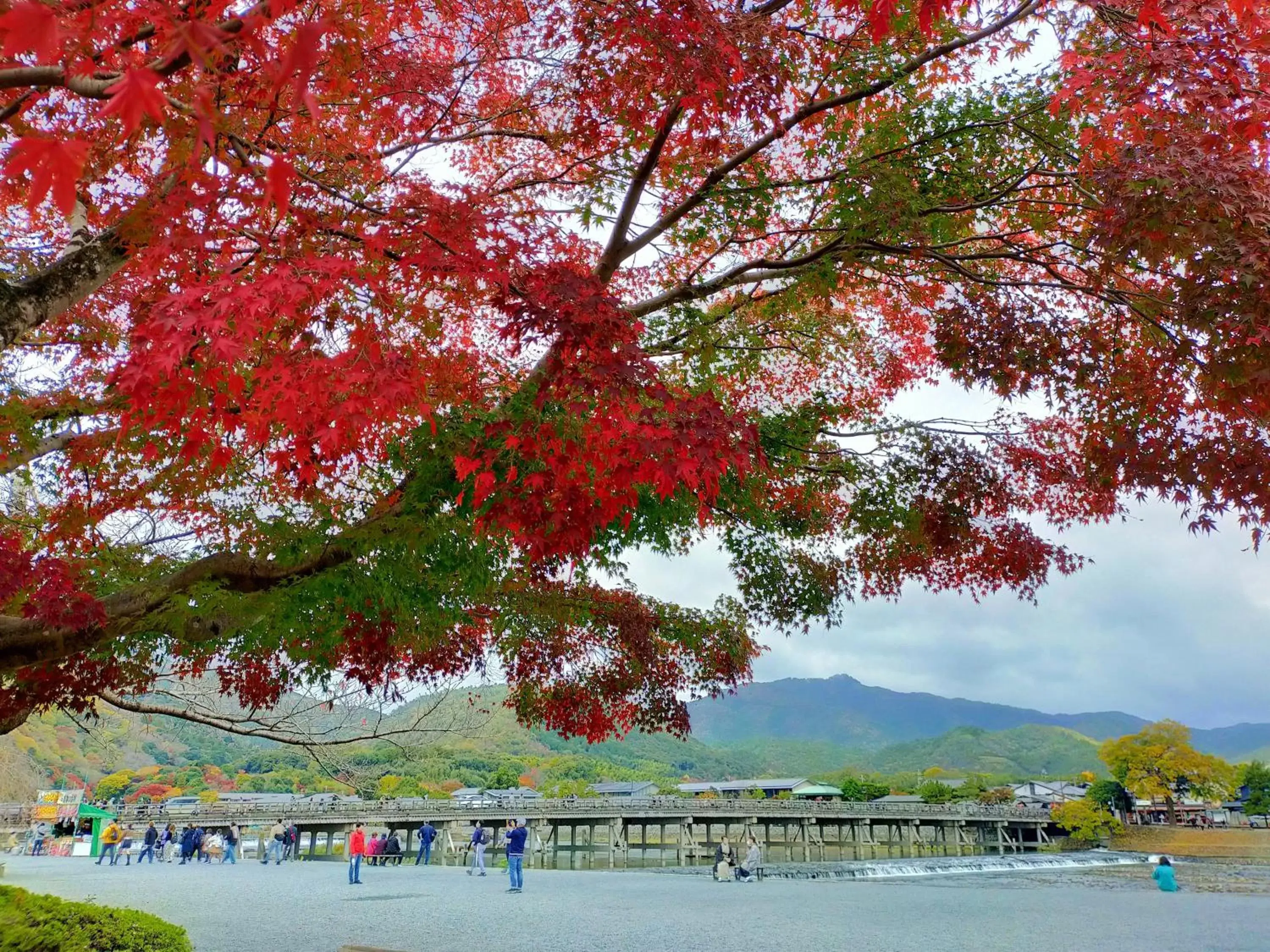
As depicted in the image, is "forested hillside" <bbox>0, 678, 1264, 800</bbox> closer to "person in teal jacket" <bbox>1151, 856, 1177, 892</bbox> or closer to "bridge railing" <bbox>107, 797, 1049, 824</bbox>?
"bridge railing" <bbox>107, 797, 1049, 824</bbox>

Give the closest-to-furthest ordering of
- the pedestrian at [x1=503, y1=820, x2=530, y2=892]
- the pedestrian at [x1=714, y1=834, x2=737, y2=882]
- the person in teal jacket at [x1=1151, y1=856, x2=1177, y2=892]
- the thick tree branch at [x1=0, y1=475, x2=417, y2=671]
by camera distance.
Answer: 1. the thick tree branch at [x1=0, y1=475, x2=417, y2=671]
2. the pedestrian at [x1=503, y1=820, x2=530, y2=892]
3. the person in teal jacket at [x1=1151, y1=856, x2=1177, y2=892]
4. the pedestrian at [x1=714, y1=834, x2=737, y2=882]

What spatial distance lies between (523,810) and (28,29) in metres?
40.1

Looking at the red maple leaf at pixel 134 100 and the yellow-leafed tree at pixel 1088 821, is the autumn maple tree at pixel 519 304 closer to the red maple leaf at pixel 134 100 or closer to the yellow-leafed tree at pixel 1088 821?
the red maple leaf at pixel 134 100

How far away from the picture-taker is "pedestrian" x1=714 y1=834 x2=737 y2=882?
20.4 metres

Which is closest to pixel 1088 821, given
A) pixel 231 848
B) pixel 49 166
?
pixel 231 848

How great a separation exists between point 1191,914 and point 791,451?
12.0 m

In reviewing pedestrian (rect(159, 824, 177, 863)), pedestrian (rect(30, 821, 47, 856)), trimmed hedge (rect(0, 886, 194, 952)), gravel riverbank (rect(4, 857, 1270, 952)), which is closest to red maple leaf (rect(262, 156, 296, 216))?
trimmed hedge (rect(0, 886, 194, 952))

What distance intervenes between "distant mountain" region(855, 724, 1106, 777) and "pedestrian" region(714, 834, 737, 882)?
14395cm

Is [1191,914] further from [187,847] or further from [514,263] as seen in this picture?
[187,847]

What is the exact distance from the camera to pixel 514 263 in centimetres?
409

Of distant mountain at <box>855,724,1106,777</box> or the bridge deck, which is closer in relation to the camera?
the bridge deck

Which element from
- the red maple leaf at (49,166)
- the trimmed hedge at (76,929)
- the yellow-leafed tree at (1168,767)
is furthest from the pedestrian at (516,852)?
the yellow-leafed tree at (1168,767)

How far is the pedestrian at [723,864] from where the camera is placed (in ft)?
67.1

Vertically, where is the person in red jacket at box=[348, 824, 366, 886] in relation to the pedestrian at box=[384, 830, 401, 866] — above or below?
above
